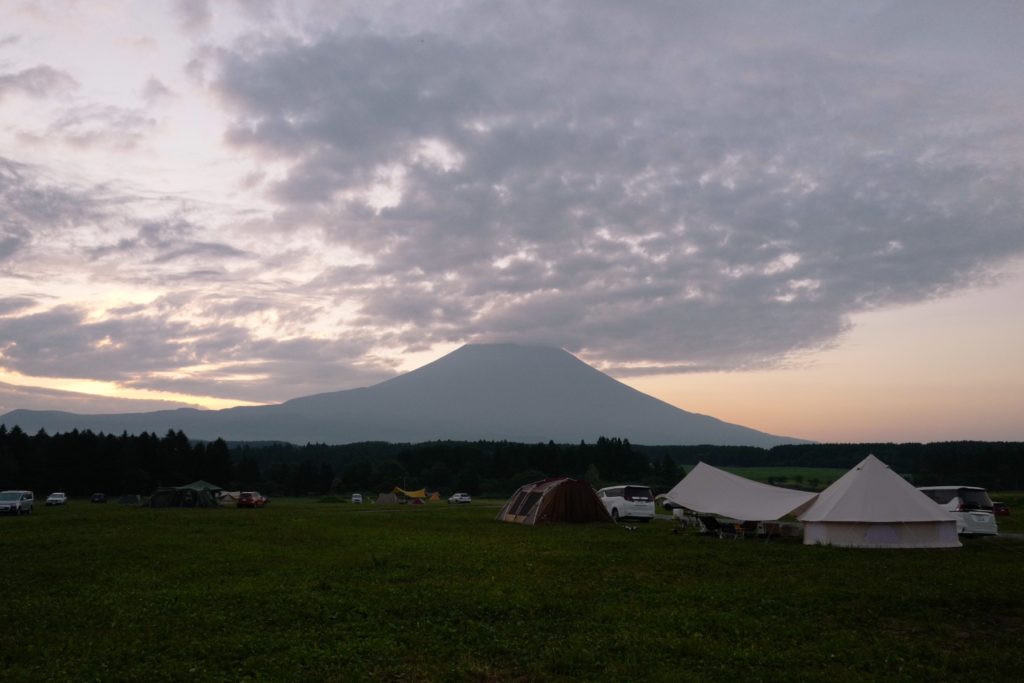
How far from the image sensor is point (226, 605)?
40.1ft

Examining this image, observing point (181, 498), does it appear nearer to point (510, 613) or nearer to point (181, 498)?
point (181, 498)

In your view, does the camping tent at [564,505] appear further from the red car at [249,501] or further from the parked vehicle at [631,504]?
the red car at [249,501]

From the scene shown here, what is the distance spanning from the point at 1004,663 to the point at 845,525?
1255 centimetres

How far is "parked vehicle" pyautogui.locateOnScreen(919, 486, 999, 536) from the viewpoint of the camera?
2345 centimetres

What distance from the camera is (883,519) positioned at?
2045 cm

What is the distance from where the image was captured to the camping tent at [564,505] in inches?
1186

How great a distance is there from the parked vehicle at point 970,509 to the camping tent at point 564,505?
1197 cm

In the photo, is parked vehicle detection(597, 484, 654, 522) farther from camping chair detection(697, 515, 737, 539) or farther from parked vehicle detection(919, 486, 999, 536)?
parked vehicle detection(919, 486, 999, 536)

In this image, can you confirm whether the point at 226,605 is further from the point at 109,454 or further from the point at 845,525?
the point at 109,454

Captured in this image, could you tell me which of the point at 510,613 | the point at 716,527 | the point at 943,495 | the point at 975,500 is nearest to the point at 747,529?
the point at 716,527

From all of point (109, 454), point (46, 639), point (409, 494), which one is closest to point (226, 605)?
point (46, 639)

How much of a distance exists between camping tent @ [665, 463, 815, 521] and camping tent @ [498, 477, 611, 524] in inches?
155

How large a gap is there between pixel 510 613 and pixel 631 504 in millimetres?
21721

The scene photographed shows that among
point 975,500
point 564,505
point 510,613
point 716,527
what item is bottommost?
point 510,613
